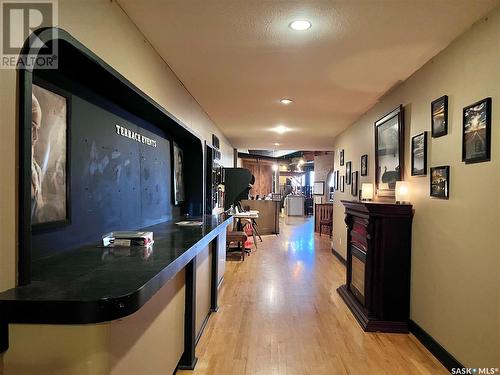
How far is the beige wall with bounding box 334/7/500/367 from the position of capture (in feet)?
6.83

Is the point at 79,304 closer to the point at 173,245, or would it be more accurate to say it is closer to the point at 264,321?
the point at 173,245

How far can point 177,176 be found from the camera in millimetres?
3535

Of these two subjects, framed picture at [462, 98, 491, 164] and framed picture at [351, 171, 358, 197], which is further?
framed picture at [351, 171, 358, 197]

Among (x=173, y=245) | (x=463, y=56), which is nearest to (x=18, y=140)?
(x=173, y=245)

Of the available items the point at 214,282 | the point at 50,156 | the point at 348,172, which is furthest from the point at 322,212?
the point at 50,156

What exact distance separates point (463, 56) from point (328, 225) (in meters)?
7.39

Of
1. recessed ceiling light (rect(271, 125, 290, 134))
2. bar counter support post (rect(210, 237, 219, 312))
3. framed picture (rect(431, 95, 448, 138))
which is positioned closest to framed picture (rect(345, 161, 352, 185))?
recessed ceiling light (rect(271, 125, 290, 134))

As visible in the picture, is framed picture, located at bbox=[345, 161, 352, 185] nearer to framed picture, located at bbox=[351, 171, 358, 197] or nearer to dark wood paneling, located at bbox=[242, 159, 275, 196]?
framed picture, located at bbox=[351, 171, 358, 197]

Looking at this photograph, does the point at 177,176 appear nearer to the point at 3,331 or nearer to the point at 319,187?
the point at 3,331

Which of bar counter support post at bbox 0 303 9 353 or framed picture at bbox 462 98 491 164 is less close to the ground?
framed picture at bbox 462 98 491 164

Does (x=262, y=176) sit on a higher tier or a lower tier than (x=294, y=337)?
higher

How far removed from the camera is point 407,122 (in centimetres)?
342

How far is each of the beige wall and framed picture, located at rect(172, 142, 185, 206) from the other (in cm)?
255

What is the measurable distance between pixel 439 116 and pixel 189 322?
9.05 ft
